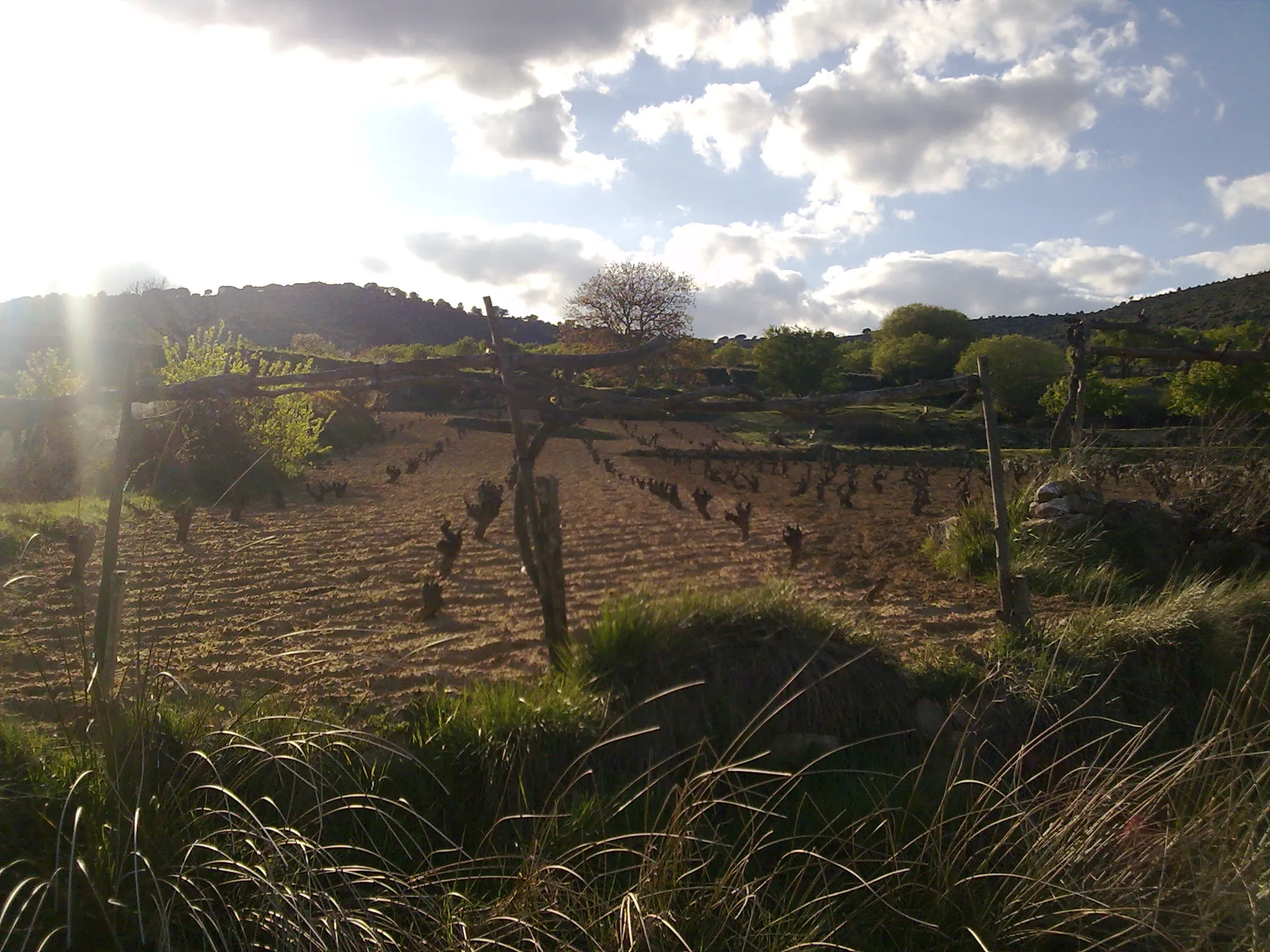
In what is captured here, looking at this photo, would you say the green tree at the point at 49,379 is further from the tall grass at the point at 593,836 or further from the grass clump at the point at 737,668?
the tall grass at the point at 593,836

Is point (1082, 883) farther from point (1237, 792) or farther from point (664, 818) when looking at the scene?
point (664, 818)

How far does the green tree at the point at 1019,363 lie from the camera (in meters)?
38.7

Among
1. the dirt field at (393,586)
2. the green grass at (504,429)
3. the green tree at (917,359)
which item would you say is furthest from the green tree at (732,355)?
the dirt field at (393,586)

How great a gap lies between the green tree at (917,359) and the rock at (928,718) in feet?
170

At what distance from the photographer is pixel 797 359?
5044 cm

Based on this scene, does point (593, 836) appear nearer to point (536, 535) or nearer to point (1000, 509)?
point (536, 535)

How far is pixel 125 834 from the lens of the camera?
273 centimetres

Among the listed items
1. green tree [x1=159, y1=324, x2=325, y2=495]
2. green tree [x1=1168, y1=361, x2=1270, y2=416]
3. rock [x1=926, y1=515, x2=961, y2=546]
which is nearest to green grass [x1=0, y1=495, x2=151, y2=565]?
green tree [x1=159, y1=324, x2=325, y2=495]

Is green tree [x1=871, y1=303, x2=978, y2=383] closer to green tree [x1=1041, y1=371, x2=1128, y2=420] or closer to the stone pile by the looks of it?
green tree [x1=1041, y1=371, x2=1128, y2=420]

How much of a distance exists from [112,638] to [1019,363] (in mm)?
42974

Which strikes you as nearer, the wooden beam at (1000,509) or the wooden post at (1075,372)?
the wooden beam at (1000,509)

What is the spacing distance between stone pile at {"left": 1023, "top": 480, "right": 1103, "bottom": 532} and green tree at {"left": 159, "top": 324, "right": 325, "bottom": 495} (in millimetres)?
12250

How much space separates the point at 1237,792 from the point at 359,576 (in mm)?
7196

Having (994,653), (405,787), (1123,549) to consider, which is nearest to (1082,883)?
(994,653)
